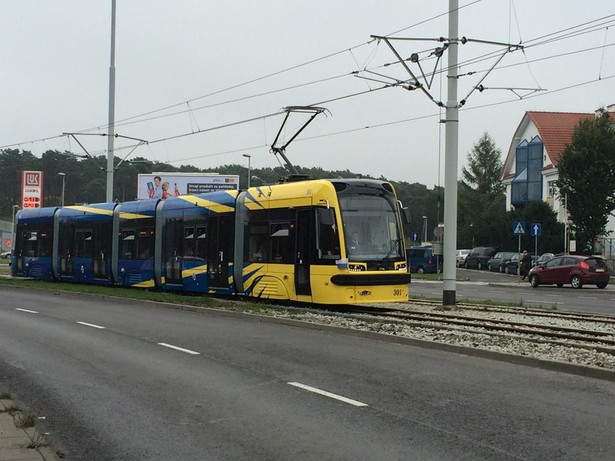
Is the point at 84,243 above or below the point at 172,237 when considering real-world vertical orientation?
below

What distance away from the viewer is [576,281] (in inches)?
1328

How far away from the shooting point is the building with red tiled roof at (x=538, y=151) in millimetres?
64312

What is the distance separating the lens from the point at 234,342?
1302cm

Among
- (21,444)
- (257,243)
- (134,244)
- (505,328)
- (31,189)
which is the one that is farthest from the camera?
(31,189)

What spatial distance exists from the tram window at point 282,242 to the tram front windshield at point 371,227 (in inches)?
65.5

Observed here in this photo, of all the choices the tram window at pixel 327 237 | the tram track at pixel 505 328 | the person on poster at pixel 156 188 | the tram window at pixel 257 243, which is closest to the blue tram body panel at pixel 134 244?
the tram window at pixel 257 243

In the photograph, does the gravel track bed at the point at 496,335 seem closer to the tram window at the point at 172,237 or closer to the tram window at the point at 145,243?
the tram window at the point at 172,237

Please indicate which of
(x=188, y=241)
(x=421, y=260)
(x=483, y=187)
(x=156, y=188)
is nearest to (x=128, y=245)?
(x=188, y=241)

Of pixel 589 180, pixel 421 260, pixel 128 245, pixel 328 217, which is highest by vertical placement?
pixel 589 180

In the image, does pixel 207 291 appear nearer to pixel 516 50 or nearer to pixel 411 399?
pixel 516 50

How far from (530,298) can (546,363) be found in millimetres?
17189

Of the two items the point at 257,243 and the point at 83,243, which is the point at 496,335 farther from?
the point at 83,243

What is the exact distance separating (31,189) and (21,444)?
5937 cm

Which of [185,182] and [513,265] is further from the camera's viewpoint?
[185,182]
